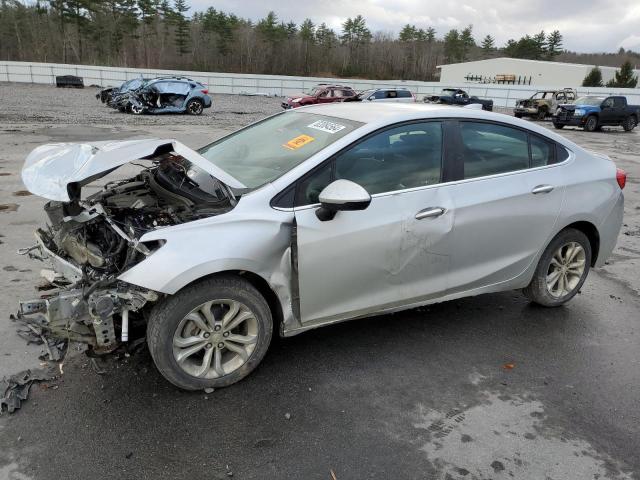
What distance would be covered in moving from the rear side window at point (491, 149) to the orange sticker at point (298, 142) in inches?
44.7

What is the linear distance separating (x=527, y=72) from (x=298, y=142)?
236ft

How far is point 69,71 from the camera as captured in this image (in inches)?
1672

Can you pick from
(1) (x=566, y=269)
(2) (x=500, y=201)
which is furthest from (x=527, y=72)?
(2) (x=500, y=201)

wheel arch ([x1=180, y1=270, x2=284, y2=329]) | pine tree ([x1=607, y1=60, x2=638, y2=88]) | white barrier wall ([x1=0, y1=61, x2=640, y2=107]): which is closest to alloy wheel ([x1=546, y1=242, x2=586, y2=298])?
wheel arch ([x1=180, y1=270, x2=284, y2=329])

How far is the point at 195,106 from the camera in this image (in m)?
23.7

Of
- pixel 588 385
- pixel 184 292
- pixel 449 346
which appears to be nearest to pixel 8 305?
pixel 184 292

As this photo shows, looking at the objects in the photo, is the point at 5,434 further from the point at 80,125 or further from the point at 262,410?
the point at 80,125

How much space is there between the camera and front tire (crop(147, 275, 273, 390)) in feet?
9.31

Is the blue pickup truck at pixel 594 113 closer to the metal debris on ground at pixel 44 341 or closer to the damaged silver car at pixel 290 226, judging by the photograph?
the damaged silver car at pixel 290 226

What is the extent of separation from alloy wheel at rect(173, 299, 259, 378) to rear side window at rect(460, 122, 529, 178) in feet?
6.20

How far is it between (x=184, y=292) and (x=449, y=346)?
205 centimetres

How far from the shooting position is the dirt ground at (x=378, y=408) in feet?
8.37

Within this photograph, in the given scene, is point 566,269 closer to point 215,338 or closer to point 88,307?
point 215,338

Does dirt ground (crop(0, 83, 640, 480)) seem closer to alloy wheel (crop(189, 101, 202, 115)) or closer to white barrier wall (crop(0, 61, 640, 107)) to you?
alloy wheel (crop(189, 101, 202, 115))
